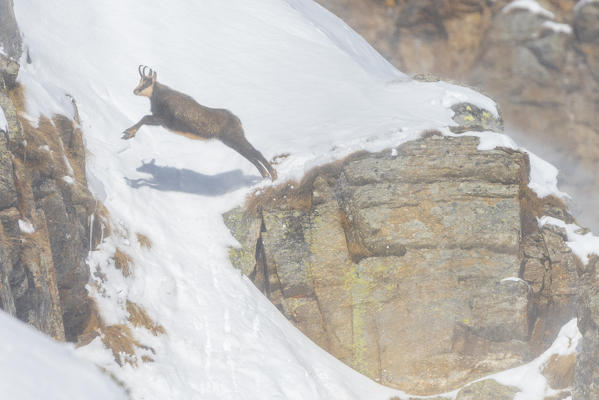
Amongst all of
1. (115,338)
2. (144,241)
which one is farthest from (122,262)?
(115,338)

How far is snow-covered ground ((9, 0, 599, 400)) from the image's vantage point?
7.24m

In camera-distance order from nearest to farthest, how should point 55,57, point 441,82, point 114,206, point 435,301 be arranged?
point 114,206, point 435,301, point 55,57, point 441,82

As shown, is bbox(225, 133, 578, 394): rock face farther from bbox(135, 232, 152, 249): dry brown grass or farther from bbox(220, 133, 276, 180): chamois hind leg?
bbox(135, 232, 152, 249): dry brown grass

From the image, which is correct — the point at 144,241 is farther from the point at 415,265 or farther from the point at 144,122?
the point at 415,265

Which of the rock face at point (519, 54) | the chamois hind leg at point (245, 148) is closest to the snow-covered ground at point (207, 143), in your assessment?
the chamois hind leg at point (245, 148)

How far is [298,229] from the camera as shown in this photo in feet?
30.2

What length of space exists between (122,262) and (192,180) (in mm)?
2642

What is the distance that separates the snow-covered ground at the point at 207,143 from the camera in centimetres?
724

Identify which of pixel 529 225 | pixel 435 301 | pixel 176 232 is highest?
pixel 529 225

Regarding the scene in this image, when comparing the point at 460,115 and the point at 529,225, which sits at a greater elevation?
the point at 460,115

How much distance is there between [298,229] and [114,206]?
8.39ft

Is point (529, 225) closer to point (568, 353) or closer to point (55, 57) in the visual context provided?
point (568, 353)

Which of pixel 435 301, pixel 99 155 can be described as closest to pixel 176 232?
pixel 99 155

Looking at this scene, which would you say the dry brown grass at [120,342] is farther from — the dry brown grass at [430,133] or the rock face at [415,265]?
the dry brown grass at [430,133]
